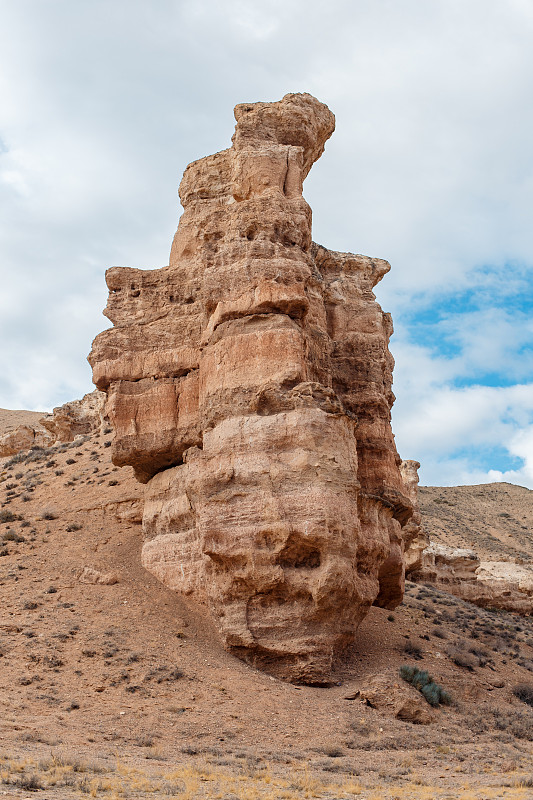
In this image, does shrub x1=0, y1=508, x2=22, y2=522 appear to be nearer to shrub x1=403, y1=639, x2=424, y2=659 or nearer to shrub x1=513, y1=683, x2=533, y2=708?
shrub x1=403, y1=639, x2=424, y2=659

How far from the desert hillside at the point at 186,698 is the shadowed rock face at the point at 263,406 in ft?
4.24

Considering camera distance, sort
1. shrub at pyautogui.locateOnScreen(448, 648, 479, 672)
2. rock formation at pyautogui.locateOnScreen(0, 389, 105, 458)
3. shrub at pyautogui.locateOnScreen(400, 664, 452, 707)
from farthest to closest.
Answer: rock formation at pyautogui.locateOnScreen(0, 389, 105, 458) → shrub at pyautogui.locateOnScreen(448, 648, 479, 672) → shrub at pyautogui.locateOnScreen(400, 664, 452, 707)

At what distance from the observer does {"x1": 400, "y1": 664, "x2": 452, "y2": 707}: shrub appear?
56.0 feet

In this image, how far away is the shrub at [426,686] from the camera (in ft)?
56.0

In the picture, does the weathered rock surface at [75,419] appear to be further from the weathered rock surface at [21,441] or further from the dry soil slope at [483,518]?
the dry soil slope at [483,518]

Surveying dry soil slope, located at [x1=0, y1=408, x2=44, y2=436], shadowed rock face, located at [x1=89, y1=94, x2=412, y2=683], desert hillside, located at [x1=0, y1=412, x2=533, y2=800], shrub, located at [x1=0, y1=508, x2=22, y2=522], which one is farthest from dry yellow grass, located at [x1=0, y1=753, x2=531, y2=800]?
dry soil slope, located at [x1=0, y1=408, x2=44, y2=436]

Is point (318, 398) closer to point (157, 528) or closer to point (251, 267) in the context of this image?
point (251, 267)

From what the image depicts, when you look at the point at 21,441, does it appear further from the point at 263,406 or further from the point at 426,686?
the point at 426,686

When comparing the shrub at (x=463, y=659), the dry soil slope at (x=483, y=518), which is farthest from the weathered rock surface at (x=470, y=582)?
the shrub at (x=463, y=659)

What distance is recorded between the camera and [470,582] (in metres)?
37.1

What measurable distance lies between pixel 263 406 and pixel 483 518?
53171 mm

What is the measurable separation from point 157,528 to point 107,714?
7578 millimetres

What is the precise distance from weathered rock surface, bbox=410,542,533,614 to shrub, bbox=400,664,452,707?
1906 cm

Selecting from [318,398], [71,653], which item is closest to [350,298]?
[318,398]
